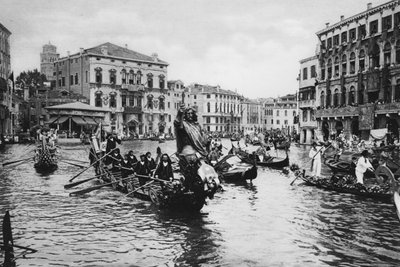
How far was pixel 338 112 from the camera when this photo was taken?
42625mm

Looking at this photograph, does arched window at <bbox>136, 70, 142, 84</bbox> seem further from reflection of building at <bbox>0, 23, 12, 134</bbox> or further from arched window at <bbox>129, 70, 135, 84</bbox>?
reflection of building at <bbox>0, 23, 12, 134</bbox>

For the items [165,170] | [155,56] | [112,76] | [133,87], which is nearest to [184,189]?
[165,170]

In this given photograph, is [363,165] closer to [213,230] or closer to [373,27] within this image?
[213,230]

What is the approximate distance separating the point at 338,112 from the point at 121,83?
39.1 m

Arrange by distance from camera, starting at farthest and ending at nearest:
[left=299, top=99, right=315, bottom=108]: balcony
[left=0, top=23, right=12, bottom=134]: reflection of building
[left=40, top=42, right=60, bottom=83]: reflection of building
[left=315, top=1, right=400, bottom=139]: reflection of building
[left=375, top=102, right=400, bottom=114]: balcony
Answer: [left=40, top=42, right=60, bottom=83]: reflection of building → [left=299, top=99, right=315, bottom=108]: balcony → [left=0, top=23, right=12, bottom=134]: reflection of building → [left=315, top=1, right=400, bottom=139]: reflection of building → [left=375, top=102, right=400, bottom=114]: balcony

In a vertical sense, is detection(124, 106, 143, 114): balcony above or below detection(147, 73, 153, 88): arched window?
below

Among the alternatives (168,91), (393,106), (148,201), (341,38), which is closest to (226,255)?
(148,201)

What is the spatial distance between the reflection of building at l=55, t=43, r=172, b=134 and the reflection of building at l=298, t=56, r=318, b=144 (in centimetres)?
2998

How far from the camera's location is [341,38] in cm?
4281

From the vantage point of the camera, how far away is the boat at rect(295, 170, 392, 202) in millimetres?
13969

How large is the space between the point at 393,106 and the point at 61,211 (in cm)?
2934

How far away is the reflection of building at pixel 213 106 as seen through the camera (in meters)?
102

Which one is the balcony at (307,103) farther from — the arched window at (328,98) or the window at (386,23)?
the window at (386,23)

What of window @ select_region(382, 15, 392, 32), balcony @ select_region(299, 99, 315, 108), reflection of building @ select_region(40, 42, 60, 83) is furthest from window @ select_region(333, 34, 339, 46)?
reflection of building @ select_region(40, 42, 60, 83)
